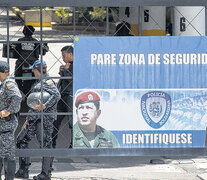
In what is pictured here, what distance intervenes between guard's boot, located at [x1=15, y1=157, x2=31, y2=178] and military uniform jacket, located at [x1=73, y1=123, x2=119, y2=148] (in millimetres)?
861

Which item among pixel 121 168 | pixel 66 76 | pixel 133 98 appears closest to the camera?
pixel 133 98

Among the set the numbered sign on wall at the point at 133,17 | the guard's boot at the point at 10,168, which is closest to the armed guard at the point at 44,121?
the guard's boot at the point at 10,168

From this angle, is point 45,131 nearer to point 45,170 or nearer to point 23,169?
point 45,170

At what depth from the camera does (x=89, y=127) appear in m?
9.09

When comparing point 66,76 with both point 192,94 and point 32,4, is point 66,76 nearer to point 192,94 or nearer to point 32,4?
point 32,4

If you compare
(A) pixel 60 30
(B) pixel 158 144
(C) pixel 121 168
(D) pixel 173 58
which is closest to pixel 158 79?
(D) pixel 173 58

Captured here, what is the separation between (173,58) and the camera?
9.02 m

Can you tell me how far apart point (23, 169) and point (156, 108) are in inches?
88.3

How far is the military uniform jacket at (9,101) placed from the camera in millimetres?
→ 8250

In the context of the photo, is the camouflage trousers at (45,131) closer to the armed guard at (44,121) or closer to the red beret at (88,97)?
the armed guard at (44,121)

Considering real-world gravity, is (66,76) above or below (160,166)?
above

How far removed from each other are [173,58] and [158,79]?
378 millimetres

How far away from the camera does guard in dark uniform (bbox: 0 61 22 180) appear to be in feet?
27.1

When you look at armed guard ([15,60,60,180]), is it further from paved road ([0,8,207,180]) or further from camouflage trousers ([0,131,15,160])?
camouflage trousers ([0,131,15,160])
